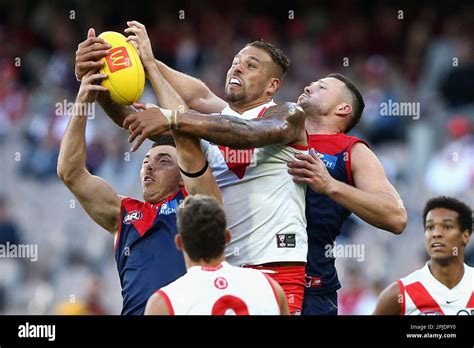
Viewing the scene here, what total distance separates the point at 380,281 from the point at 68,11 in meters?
9.11

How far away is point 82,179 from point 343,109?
1868 mm

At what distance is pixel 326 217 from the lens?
7.29 meters

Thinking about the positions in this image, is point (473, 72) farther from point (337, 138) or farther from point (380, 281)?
point (337, 138)

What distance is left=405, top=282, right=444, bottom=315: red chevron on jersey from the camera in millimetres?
8047

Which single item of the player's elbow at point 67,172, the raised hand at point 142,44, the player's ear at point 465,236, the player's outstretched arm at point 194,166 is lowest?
the player's ear at point 465,236

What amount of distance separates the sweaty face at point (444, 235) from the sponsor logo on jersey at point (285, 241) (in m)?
Result: 1.91

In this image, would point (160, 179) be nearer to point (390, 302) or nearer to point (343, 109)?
point (343, 109)

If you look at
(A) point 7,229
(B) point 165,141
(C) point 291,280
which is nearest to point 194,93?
(B) point 165,141

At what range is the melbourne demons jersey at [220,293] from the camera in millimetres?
5539

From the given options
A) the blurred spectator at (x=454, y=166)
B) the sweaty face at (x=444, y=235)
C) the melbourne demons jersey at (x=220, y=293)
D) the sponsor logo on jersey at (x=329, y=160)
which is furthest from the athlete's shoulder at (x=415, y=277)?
the blurred spectator at (x=454, y=166)

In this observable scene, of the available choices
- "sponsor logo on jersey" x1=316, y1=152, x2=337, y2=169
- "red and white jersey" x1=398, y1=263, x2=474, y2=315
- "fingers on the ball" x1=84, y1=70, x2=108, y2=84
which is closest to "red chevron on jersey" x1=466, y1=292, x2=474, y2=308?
"red and white jersey" x1=398, y1=263, x2=474, y2=315

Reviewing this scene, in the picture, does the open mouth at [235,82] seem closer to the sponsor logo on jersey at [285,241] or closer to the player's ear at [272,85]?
the player's ear at [272,85]

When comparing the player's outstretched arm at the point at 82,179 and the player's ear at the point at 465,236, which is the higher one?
the player's outstretched arm at the point at 82,179
